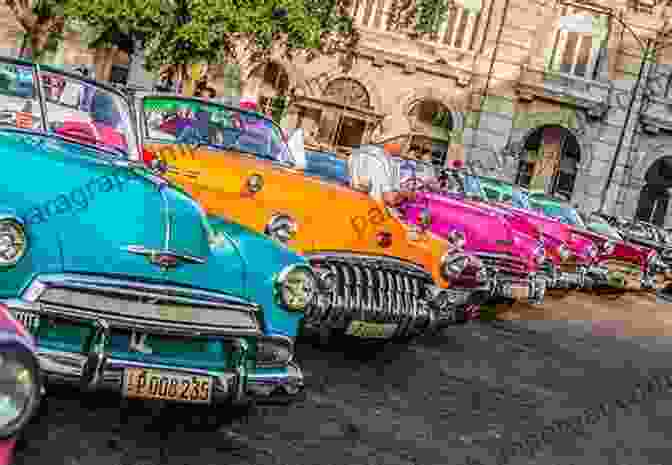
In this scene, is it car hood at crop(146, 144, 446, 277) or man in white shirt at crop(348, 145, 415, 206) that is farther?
man in white shirt at crop(348, 145, 415, 206)

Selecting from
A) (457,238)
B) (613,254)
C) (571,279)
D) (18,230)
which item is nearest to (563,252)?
(571,279)

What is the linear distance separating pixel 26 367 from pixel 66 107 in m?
3.11

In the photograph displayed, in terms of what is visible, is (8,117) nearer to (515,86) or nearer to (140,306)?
(140,306)

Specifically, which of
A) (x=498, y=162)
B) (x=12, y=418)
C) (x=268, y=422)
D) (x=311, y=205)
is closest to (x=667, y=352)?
(x=311, y=205)

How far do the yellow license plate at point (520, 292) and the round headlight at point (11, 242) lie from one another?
26.5ft

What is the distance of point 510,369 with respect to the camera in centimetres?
949

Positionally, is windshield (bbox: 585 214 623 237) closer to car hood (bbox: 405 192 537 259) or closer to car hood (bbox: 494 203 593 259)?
car hood (bbox: 494 203 593 259)

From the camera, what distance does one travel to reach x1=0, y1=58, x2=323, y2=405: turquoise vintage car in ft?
14.1

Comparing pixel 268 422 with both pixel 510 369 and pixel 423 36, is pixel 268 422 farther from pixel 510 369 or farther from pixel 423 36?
pixel 423 36

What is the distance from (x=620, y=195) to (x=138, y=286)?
101 ft

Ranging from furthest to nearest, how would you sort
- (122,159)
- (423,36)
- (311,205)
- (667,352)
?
1. (423,36)
2. (667,352)
3. (311,205)
4. (122,159)

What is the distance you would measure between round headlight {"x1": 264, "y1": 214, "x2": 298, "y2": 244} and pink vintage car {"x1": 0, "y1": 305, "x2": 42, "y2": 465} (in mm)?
3948

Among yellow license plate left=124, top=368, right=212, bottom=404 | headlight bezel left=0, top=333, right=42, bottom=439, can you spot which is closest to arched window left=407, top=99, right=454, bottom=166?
yellow license plate left=124, top=368, right=212, bottom=404

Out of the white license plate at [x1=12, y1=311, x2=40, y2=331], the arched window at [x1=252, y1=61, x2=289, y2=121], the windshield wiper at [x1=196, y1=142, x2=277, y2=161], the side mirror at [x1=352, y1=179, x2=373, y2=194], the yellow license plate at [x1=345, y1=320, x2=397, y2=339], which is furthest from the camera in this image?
the arched window at [x1=252, y1=61, x2=289, y2=121]
